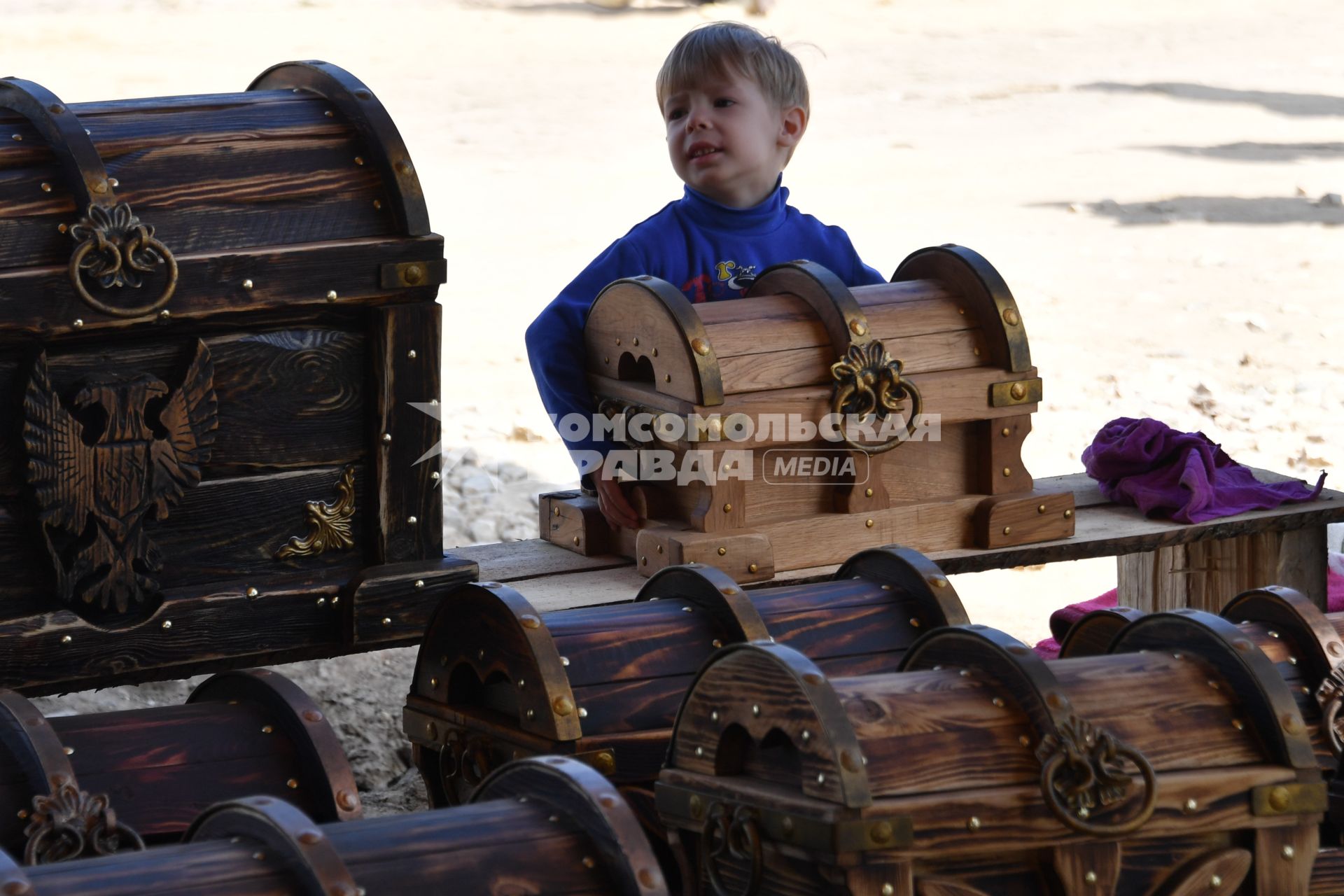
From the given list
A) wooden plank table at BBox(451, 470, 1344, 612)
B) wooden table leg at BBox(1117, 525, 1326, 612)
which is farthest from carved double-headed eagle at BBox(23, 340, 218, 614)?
wooden table leg at BBox(1117, 525, 1326, 612)

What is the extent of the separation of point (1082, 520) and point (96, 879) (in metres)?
2.45

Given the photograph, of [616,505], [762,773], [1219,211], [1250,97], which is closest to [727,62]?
[616,505]

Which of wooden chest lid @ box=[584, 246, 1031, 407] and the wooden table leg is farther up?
wooden chest lid @ box=[584, 246, 1031, 407]

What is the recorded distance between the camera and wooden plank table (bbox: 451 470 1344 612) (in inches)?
138

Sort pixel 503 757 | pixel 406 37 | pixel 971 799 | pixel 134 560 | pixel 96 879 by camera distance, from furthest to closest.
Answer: pixel 406 37 < pixel 134 560 < pixel 503 757 < pixel 971 799 < pixel 96 879

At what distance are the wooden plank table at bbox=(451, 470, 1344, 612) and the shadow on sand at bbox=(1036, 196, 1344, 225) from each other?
706 cm

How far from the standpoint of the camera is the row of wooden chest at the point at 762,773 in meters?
2.06

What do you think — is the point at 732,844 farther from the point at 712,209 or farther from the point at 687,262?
the point at 712,209

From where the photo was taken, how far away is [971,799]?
2191 mm

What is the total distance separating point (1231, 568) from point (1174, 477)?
27cm

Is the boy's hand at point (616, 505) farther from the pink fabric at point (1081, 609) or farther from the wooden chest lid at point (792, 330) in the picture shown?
the pink fabric at point (1081, 609)

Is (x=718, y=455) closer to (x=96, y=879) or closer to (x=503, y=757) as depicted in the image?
(x=503, y=757)

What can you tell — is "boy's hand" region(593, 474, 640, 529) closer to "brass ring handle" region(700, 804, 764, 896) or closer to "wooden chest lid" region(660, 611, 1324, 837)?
"wooden chest lid" region(660, 611, 1324, 837)

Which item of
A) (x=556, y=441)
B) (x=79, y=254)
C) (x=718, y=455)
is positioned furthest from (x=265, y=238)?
(x=556, y=441)
